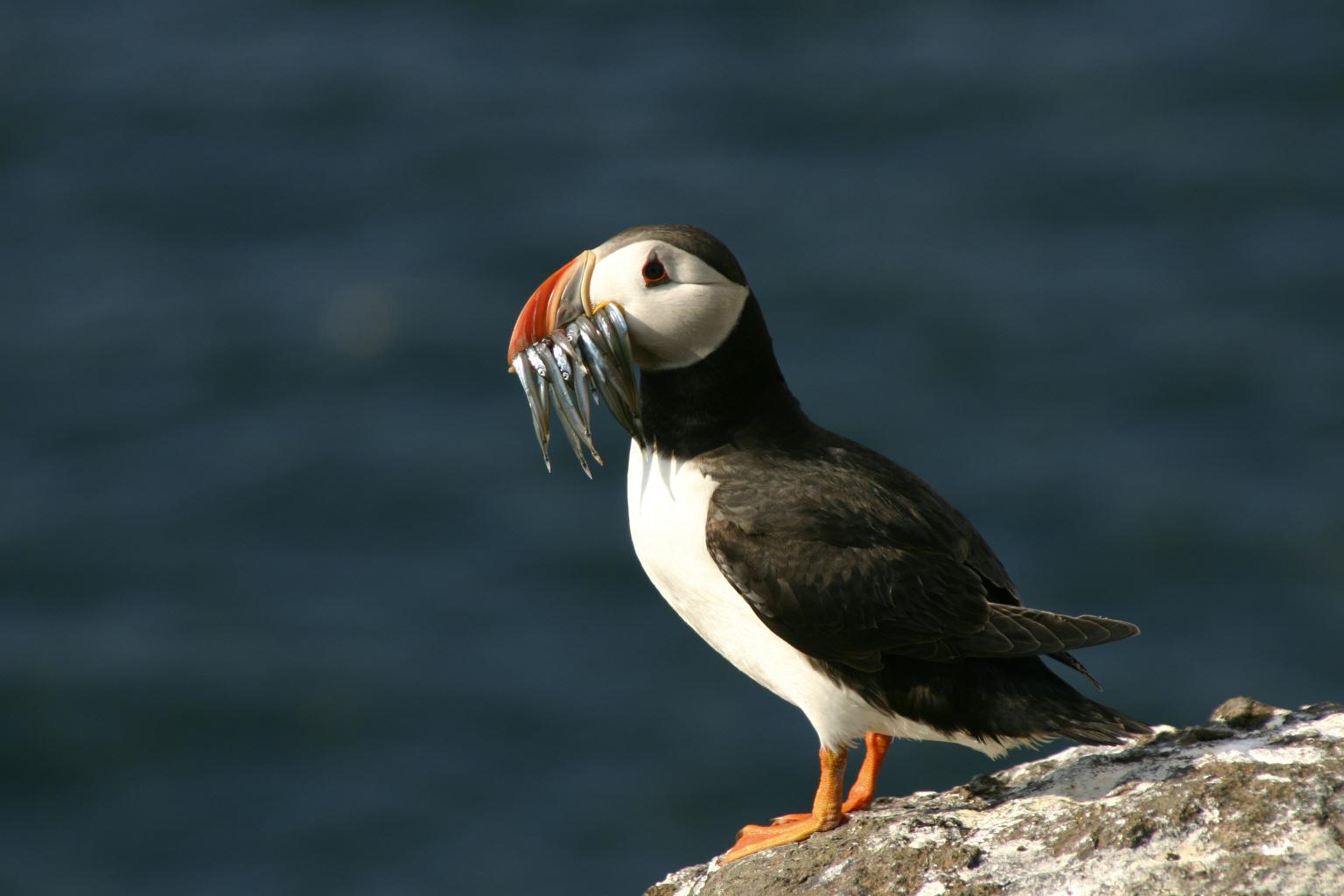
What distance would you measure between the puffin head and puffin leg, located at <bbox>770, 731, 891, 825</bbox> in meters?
1.86

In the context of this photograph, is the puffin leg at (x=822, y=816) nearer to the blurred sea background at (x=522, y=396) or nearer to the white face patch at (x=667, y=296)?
the white face patch at (x=667, y=296)

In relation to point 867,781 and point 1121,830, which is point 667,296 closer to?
point 867,781

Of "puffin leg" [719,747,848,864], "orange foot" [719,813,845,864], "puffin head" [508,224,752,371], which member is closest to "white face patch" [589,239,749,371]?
"puffin head" [508,224,752,371]

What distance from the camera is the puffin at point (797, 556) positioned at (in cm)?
685

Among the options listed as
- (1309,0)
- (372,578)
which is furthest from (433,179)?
(1309,0)

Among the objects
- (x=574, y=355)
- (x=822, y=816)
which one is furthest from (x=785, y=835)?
(x=574, y=355)

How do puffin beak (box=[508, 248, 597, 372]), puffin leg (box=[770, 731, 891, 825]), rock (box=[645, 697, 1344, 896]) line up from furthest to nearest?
puffin leg (box=[770, 731, 891, 825])
puffin beak (box=[508, 248, 597, 372])
rock (box=[645, 697, 1344, 896])

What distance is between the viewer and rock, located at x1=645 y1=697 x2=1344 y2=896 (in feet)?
20.2

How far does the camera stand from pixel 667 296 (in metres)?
6.89

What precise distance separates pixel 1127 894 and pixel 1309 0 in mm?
35040

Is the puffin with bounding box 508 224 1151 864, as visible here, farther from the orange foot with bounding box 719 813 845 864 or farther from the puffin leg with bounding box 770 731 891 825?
the puffin leg with bounding box 770 731 891 825

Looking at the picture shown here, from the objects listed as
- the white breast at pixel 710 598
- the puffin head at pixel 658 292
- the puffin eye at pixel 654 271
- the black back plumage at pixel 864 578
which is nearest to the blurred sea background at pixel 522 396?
the white breast at pixel 710 598

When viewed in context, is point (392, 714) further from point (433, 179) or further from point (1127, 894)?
point (1127, 894)

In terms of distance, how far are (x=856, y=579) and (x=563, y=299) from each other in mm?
1610
